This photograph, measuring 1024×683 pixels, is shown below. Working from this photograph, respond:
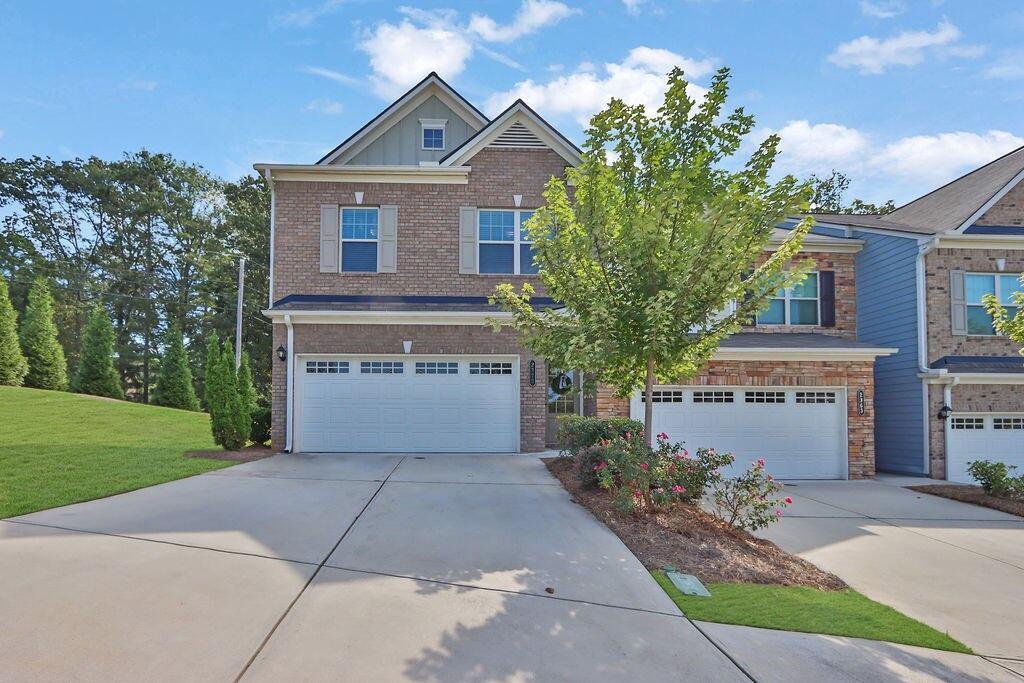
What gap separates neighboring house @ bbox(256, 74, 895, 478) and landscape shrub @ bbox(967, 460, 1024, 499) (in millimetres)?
2035

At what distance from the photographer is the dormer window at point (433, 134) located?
1594 centimetres

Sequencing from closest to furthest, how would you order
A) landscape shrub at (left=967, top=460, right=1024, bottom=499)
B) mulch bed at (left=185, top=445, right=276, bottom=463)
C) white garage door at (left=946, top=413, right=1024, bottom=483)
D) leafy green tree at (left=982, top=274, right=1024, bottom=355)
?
1. leafy green tree at (left=982, top=274, right=1024, bottom=355)
2. landscape shrub at (left=967, top=460, right=1024, bottom=499)
3. mulch bed at (left=185, top=445, right=276, bottom=463)
4. white garage door at (left=946, top=413, right=1024, bottom=483)

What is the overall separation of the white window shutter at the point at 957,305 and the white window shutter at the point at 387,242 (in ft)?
42.2

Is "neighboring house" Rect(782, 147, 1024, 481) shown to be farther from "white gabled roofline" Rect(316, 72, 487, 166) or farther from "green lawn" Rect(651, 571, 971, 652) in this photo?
"white gabled roofline" Rect(316, 72, 487, 166)

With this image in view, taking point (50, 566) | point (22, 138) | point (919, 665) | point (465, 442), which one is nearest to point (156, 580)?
point (50, 566)

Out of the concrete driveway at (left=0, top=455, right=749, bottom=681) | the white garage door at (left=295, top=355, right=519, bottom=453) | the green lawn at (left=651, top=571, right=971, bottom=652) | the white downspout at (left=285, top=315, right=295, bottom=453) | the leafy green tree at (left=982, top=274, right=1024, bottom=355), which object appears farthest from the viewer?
the white garage door at (left=295, top=355, right=519, bottom=453)

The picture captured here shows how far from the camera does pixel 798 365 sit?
1220cm

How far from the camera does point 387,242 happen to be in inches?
512

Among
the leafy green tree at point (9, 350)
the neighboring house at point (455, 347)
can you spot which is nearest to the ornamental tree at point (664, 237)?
the neighboring house at point (455, 347)

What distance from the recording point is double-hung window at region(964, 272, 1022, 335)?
42.9 ft

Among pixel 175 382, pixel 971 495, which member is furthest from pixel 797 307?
pixel 175 382

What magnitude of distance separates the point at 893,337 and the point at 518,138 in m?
10.2

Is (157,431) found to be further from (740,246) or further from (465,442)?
(740,246)

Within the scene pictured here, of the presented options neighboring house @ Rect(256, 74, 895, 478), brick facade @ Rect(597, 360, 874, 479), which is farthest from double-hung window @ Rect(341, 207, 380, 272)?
brick facade @ Rect(597, 360, 874, 479)
